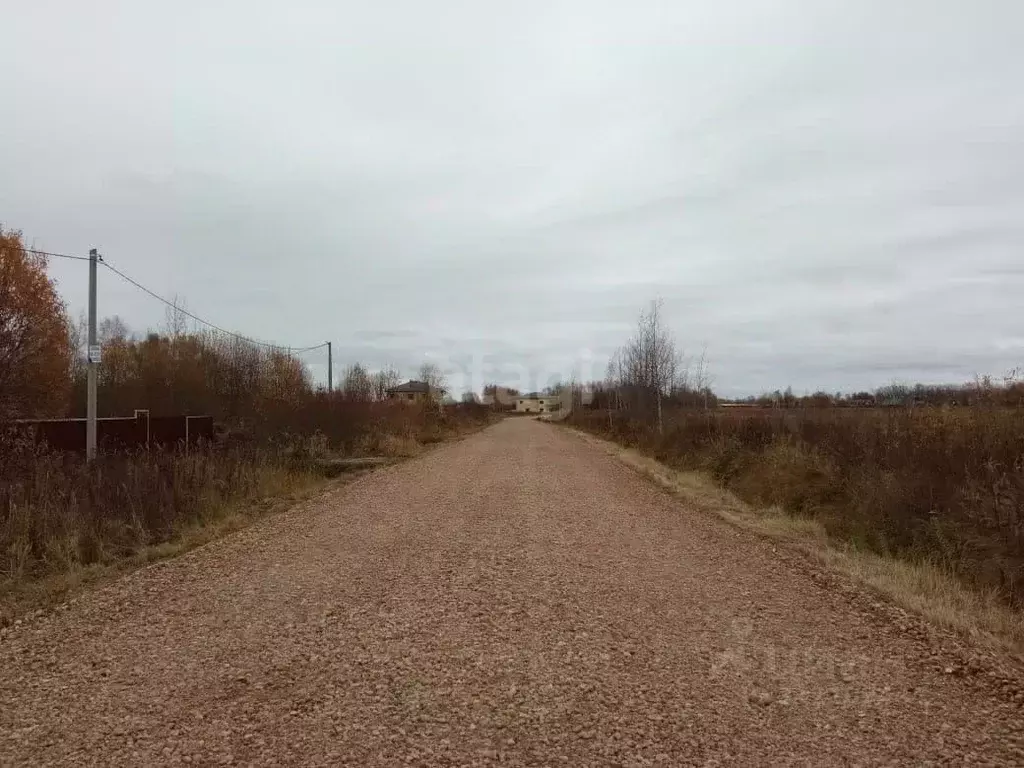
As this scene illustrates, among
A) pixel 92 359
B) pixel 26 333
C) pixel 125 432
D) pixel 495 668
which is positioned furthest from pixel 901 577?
pixel 125 432

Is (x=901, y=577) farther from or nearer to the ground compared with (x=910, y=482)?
nearer to the ground

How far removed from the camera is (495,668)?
4637mm

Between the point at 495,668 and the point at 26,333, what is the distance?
11.8 metres

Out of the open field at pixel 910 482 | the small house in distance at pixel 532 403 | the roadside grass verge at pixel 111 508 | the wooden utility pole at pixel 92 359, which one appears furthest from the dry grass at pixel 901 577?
the small house in distance at pixel 532 403

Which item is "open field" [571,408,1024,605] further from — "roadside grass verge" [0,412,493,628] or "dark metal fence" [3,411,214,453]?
"dark metal fence" [3,411,214,453]

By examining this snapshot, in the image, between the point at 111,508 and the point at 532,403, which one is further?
the point at 532,403

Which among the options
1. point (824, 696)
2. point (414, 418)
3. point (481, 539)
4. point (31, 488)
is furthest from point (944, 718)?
point (414, 418)

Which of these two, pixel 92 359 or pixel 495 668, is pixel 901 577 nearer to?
pixel 495 668

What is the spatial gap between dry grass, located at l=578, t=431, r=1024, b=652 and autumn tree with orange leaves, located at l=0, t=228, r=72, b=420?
12232mm

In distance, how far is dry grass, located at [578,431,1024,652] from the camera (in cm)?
573

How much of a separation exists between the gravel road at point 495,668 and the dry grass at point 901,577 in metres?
0.33

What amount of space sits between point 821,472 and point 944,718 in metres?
9.87

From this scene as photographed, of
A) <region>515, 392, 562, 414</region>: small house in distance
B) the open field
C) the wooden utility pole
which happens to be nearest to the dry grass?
the open field

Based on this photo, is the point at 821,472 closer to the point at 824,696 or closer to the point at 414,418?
the point at 824,696
